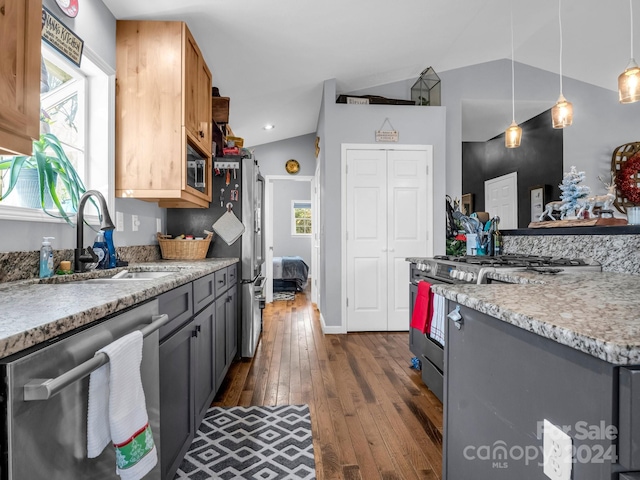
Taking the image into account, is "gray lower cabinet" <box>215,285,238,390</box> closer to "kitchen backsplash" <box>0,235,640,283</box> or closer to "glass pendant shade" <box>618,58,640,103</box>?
"kitchen backsplash" <box>0,235,640,283</box>

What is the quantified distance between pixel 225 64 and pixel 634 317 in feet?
11.5

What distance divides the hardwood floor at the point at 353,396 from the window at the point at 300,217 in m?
5.07

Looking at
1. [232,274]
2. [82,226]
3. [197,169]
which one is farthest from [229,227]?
[82,226]

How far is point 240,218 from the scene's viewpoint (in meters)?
3.18

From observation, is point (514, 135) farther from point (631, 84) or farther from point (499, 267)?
point (499, 267)

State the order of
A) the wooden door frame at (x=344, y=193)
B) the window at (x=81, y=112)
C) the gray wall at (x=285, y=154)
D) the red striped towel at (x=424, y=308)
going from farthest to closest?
the gray wall at (x=285, y=154) < the wooden door frame at (x=344, y=193) < the red striped towel at (x=424, y=308) < the window at (x=81, y=112)

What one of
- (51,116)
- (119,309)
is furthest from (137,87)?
(119,309)

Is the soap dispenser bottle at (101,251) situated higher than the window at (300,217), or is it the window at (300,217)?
the window at (300,217)

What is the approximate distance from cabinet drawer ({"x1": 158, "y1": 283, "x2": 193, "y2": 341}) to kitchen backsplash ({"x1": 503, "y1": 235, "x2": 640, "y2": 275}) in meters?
1.99

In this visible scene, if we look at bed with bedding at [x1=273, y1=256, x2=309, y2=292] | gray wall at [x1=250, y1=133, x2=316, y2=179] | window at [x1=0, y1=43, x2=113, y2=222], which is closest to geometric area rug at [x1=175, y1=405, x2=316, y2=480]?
window at [x1=0, y1=43, x2=113, y2=222]

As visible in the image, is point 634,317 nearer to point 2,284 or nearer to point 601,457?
point 601,457

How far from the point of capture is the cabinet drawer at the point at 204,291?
6.11 feet

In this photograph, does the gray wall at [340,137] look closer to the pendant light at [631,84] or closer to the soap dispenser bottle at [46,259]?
the pendant light at [631,84]

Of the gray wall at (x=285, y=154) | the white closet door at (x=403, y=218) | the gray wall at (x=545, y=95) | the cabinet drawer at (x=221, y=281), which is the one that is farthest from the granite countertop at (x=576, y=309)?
the gray wall at (x=285, y=154)
